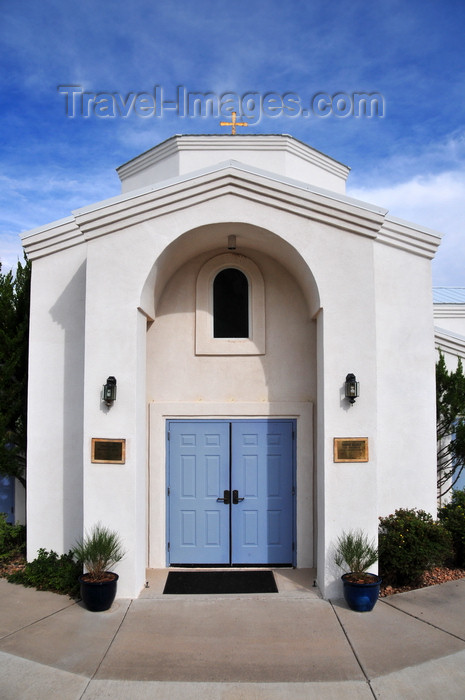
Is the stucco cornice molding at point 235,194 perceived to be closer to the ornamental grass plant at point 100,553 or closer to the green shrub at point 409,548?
the ornamental grass plant at point 100,553

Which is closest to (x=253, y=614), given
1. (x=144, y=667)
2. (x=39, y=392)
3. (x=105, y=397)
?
(x=144, y=667)

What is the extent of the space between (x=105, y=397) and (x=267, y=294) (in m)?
3.20

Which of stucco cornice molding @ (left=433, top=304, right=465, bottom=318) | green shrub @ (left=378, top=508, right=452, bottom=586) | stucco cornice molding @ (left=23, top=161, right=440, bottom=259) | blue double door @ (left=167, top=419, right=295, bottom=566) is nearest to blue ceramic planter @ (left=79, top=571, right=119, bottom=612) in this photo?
blue double door @ (left=167, top=419, right=295, bottom=566)

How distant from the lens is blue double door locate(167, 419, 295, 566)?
8.66 metres

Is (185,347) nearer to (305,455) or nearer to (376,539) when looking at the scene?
(305,455)

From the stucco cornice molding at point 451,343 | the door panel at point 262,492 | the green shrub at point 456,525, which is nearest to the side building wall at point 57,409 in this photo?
the door panel at point 262,492

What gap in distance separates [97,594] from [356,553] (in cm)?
349

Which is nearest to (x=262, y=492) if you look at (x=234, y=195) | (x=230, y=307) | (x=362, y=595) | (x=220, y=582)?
(x=220, y=582)

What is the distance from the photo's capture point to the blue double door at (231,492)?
8.66 metres

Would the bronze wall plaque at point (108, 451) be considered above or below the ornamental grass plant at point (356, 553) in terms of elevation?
above

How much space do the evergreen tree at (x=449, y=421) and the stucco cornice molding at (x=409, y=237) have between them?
2.11 metres

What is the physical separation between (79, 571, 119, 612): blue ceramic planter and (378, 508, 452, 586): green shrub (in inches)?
153

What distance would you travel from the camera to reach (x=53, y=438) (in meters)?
8.51

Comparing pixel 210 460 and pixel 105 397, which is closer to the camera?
pixel 105 397
